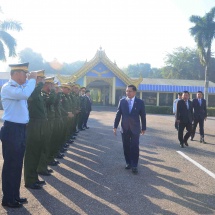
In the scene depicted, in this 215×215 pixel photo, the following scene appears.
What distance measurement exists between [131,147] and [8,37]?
2429 cm

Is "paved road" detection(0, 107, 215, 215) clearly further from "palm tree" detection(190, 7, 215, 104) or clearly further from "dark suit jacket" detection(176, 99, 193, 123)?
"palm tree" detection(190, 7, 215, 104)

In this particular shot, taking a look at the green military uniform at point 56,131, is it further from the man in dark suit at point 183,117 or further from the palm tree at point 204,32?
the palm tree at point 204,32

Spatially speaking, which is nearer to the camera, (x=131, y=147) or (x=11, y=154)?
(x=11, y=154)

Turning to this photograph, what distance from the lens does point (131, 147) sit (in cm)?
602

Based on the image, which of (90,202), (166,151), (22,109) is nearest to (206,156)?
(166,151)

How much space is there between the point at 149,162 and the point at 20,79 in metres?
4.22

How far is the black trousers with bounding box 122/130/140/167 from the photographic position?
5.93 m

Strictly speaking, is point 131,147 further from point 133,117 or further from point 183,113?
point 183,113

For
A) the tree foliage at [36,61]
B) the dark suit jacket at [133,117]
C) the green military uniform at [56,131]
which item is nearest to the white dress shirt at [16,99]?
the green military uniform at [56,131]

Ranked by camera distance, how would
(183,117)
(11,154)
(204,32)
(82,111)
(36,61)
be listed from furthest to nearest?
1. (36,61)
2. (204,32)
3. (82,111)
4. (183,117)
5. (11,154)

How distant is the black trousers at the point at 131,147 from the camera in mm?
5934

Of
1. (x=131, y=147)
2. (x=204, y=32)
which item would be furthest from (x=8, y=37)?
(x=131, y=147)

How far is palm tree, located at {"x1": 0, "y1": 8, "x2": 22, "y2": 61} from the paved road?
2153cm

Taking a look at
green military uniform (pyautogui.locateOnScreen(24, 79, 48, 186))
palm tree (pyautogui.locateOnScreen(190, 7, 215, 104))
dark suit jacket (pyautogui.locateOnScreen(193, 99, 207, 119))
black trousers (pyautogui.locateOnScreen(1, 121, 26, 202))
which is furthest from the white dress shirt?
palm tree (pyautogui.locateOnScreen(190, 7, 215, 104))
